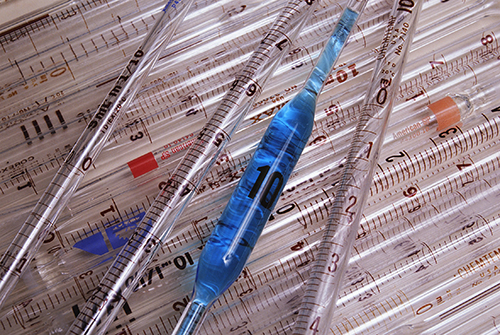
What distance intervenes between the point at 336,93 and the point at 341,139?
238mm

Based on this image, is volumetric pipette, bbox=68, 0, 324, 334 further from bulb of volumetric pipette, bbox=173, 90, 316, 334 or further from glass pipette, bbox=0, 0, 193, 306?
glass pipette, bbox=0, 0, 193, 306

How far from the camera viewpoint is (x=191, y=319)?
4.92 feet

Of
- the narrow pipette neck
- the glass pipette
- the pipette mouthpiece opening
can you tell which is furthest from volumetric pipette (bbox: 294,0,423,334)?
the glass pipette

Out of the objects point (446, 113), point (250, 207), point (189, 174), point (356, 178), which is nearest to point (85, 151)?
point (189, 174)

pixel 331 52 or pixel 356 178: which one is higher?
pixel 331 52

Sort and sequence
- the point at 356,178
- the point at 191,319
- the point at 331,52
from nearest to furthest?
the point at 191,319 → the point at 356,178 → the point at 331,52

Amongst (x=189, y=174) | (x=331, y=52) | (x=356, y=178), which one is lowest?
(x=356, y=178)

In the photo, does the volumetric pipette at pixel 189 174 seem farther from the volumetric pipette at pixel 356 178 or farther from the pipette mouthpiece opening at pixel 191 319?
the volumetric pipette at pixel 356 178

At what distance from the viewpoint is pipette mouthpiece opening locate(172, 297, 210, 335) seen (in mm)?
1493

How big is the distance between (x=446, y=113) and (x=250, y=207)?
106 centimetres

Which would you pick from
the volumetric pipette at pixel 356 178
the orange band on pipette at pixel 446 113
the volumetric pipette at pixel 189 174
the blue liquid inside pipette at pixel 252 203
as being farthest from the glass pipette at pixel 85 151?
the orange band on pipette at pixel 446 113

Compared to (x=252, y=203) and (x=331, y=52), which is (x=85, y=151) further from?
(x=331, y=52)

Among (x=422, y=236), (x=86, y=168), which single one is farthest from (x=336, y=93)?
(x=86, y=168)

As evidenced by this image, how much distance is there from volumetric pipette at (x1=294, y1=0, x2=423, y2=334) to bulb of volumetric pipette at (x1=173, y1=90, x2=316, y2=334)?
25cm
